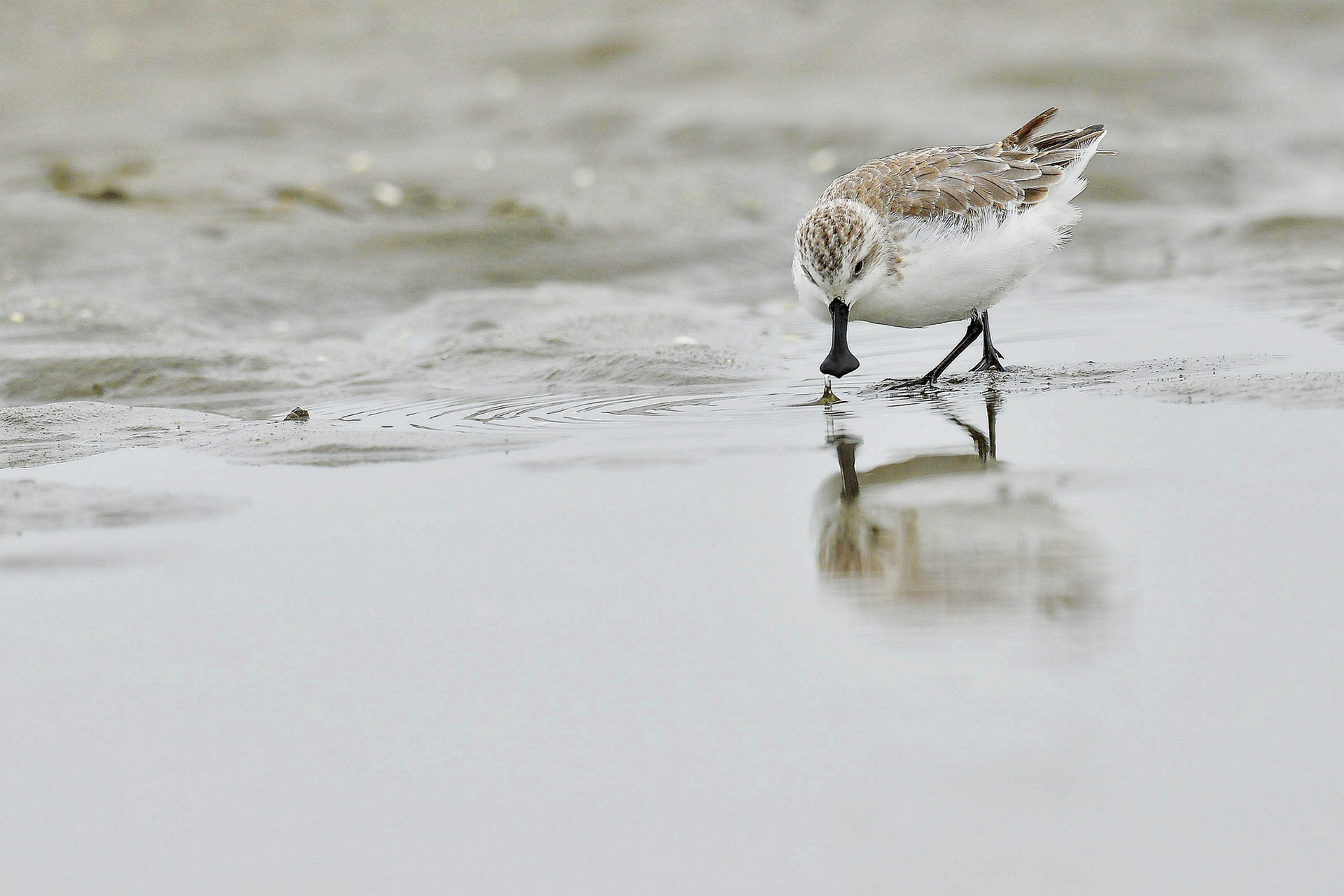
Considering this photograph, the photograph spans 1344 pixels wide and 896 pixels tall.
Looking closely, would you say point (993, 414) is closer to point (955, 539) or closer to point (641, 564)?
point (955, 539)

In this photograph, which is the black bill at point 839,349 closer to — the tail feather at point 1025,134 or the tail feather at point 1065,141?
the tail feather at point 1025,134

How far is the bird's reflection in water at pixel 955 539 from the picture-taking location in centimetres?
335

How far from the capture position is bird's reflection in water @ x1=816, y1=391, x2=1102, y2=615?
335 cm

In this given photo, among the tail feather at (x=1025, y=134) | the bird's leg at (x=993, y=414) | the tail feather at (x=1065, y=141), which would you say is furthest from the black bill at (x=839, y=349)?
the tail feather at (x=1065, y=141)

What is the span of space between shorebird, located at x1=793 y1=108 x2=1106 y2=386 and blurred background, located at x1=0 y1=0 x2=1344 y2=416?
3.03 feet

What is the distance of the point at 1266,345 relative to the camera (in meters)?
6.68

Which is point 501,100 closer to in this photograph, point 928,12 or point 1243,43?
point 928,12

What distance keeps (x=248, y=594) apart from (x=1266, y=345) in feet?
15.8

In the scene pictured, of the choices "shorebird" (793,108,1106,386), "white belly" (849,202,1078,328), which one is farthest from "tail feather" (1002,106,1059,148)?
"white belly" (849,202,1078,328)

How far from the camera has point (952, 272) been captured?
607 cm

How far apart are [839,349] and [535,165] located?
775cm

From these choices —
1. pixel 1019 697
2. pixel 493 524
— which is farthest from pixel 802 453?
pixel 1019 697

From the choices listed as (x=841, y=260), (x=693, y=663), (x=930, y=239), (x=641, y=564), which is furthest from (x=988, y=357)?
(x=693, y=663)

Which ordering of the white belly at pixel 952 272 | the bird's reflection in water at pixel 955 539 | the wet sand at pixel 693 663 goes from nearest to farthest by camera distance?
the wet sand at pixel 693 663, the bird's reflection in water at pixel 955 539, the white belly at pixel 952 272
